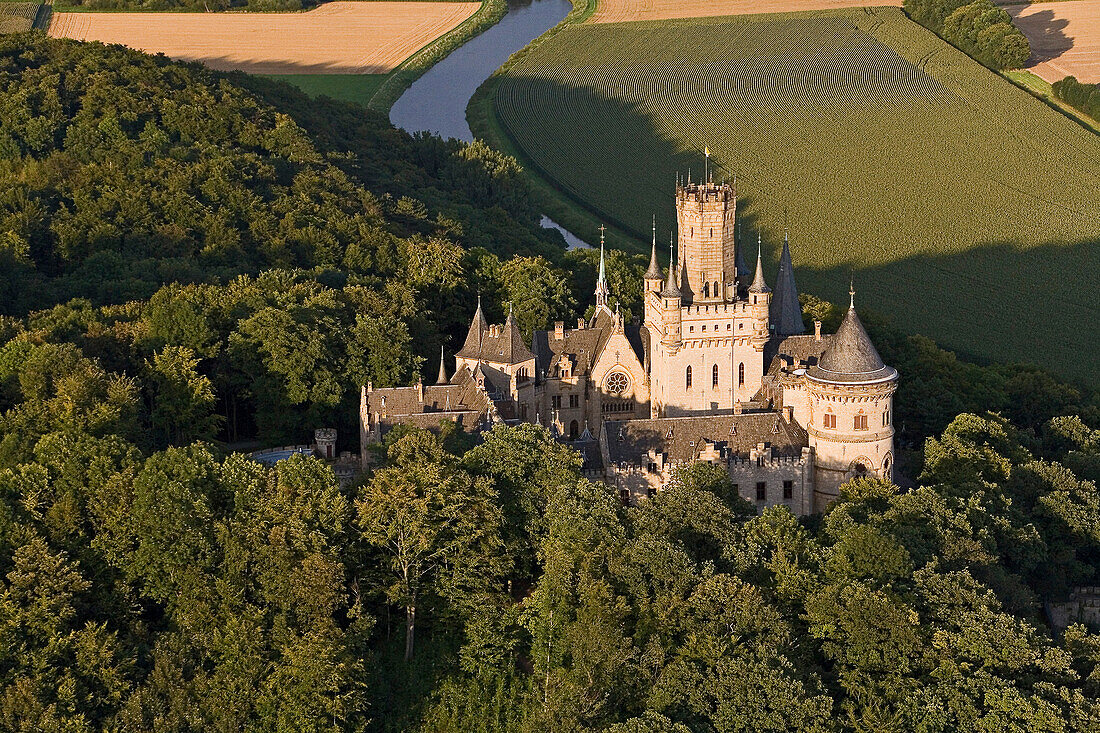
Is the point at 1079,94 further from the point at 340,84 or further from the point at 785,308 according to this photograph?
the point at 785,308

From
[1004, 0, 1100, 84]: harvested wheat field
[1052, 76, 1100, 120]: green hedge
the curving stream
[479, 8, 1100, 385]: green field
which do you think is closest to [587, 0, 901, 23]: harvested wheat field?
[479, 8, 1100, 385]: green field

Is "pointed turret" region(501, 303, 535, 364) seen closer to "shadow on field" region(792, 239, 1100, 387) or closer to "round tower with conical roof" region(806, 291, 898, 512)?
"round tower with conical roof" region(806, 291, 898, 512)

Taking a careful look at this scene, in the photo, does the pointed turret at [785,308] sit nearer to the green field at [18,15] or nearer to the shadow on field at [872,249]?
the shadow on field at [872,249]

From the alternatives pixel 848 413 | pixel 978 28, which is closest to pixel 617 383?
pixel 848 413

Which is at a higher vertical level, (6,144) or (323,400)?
(6,144)

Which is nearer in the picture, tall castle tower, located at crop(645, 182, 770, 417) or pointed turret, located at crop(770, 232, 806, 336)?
tall castle tower, located at crop(645, 182, 770, 417)

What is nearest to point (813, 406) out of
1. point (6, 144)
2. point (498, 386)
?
point (498, 386)

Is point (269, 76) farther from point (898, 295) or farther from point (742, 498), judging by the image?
point (742, 498)
